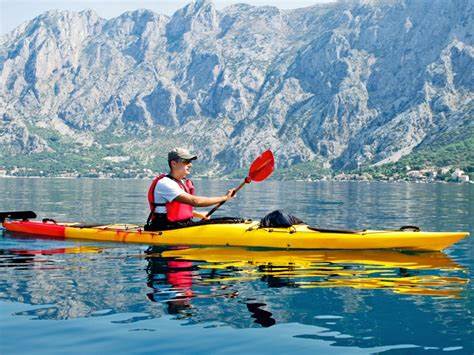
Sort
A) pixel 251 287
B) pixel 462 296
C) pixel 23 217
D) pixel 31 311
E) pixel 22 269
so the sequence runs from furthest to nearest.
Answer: pixel 23 217
pixel 22 269
pixel 251 287
pixel 462 296
pixel 31 311

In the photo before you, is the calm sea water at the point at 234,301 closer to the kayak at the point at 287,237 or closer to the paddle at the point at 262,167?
the kayak at the point at 287,237

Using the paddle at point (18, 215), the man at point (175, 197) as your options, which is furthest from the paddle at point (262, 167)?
the paddle at point (18, 215)

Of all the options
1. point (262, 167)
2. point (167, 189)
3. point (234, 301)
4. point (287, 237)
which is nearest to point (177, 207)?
point (167, 189)

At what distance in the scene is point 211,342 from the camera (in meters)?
9.54

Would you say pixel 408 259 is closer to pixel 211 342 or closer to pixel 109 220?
pixel 211 342

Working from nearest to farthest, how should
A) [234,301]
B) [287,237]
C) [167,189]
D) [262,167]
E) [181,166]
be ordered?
[234,301]
[181,166]
[167,189]
[287,237]
[262,167]

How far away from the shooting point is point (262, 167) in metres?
22.0

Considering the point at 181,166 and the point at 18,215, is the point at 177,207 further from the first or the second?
the point at 18,215

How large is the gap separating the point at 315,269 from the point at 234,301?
476 cm

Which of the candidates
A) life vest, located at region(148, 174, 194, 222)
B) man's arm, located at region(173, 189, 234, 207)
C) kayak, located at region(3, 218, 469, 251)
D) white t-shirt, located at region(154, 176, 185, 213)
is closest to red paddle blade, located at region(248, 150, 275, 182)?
kayak, located at region(3, 218, 469, 251)

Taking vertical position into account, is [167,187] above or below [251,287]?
above

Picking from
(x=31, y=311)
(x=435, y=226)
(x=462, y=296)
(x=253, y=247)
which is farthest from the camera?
(x=435, y=226)

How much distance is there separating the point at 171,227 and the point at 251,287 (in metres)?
7.84

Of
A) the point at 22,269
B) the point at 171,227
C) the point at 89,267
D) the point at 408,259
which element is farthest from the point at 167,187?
the point at 408,259
